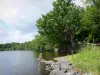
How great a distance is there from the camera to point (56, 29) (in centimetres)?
4338

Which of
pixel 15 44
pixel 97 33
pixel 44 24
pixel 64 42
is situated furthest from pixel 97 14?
pixel 15 44

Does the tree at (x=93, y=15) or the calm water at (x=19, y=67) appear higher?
the tree at (x=93, y=15)

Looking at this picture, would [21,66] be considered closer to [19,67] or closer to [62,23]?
[19,67]

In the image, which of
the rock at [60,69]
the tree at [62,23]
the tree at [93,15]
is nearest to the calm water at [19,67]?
the rock at [60,69]

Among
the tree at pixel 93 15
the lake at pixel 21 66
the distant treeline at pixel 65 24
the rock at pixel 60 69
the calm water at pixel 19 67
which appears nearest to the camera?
the rock at pixel 60 69

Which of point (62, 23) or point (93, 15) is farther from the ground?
point (62, 23)

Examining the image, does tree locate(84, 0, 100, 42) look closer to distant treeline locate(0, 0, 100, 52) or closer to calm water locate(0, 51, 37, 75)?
distant treeline locate(0, 0, 100, 52)

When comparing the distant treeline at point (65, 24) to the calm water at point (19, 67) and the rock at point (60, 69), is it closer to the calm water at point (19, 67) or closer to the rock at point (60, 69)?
the calm water at point (19, 67)

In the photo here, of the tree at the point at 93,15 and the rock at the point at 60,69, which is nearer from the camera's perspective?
the rock at the point at 60,69

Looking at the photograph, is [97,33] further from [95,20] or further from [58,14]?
[58,14]

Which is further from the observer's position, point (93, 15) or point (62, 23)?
point (62, 23)

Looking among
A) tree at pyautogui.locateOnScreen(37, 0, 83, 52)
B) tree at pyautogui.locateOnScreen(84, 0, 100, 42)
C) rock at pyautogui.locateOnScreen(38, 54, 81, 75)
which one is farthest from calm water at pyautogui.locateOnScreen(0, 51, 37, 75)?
tree at pyautogui.locateOnScreen(84, 0, 100, 42)

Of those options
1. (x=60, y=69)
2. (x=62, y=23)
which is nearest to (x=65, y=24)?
(x=62, y=23)

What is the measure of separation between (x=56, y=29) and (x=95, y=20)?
1053 centimetres
